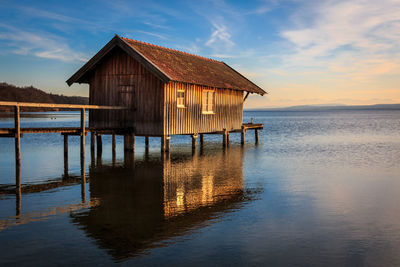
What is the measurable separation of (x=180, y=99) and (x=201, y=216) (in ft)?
49.5

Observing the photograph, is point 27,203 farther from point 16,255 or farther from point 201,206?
point 201,206

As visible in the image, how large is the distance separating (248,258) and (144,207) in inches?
189

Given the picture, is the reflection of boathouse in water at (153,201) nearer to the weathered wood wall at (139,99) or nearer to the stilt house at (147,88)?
the weathered wood wall at (139,99)

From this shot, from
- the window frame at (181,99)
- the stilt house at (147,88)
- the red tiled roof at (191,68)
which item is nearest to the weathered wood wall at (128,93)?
the stilt house at (147,88)

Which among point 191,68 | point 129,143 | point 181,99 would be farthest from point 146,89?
point 191,68

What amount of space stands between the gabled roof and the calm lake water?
6.43 meters

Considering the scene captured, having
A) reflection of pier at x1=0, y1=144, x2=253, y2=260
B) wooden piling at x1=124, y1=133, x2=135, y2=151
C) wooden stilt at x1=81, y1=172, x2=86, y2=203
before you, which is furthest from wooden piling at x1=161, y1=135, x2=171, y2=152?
wooden stilt at x1=81, y1=172, x2=86, y2=203

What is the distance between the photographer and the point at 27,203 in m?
12.2

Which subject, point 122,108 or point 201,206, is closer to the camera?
point 201,206

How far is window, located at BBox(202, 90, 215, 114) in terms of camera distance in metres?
27.8

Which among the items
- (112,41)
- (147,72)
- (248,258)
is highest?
(112,41)

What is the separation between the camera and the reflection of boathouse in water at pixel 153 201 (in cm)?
Result: 911

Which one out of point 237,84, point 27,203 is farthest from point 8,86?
point 27,203

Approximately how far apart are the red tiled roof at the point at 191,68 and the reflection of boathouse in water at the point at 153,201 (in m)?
6.30
